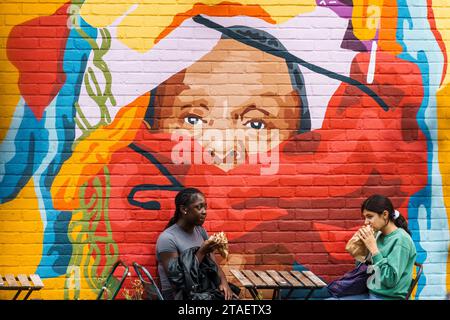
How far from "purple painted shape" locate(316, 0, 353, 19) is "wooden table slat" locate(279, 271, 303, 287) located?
2.32 metres

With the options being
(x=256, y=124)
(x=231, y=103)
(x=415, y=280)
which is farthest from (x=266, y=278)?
(x=231, y=103)

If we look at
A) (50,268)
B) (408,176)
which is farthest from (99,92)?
(408,176)

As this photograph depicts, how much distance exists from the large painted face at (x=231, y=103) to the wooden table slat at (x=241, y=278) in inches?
36.4

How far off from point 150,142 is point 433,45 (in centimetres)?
265

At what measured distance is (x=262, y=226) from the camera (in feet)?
30.6

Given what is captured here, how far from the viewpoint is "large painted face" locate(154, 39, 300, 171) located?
9312 millimetres

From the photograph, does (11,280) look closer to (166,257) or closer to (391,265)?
(166,257)

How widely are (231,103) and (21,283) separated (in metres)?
2.41

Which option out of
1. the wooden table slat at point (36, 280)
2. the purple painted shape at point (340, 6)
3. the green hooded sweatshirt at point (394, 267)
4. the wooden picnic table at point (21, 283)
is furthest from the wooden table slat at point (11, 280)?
the purple painted shape at point (340, 6)

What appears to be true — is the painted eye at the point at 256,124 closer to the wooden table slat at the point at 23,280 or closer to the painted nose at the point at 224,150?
the painted nose at the point at 224,150

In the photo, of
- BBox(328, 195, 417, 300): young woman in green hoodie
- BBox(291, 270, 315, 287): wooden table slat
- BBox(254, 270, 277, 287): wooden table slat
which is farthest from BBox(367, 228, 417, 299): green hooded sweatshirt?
BBox(254, 270, 277, 287): wooden table slat

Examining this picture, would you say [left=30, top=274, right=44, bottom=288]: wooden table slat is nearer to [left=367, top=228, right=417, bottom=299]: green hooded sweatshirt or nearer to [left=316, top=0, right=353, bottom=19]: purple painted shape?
[left=367, top=228, right=417, bottom=299]: green hooded sweatshirt

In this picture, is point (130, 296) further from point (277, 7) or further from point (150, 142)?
point (277, 7)

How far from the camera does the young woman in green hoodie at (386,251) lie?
8.46m
